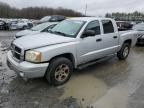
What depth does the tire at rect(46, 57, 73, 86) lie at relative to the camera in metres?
4.61

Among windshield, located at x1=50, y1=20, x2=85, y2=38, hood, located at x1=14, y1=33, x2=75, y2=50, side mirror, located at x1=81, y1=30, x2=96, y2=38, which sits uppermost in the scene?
windshield, located at x1=50, y1=20, x2=85, y2=38

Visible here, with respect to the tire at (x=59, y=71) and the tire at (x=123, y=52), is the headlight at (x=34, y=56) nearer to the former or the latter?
the tire at (x=59, y=71)

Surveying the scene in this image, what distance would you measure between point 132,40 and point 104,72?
8.66 feet

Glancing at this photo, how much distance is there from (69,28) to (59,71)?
4.91 feet

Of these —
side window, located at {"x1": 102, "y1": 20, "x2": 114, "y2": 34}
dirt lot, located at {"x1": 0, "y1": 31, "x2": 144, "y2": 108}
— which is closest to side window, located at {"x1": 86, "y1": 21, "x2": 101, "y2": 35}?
side window, located at {"x1": 102, "y1": 20, "x2": 114, "y2": 34}

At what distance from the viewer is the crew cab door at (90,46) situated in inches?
206

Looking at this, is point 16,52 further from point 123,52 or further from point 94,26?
point 123,52

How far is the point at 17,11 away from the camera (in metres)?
56.3

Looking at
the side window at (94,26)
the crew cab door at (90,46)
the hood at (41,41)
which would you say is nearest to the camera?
the hood at (41,41)

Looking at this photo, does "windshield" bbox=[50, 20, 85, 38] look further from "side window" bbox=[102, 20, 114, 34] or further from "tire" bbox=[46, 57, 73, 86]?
"side window" bbox=[102, 20, 114, 34]

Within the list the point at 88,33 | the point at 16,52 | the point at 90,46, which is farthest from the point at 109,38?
the point at 16,52

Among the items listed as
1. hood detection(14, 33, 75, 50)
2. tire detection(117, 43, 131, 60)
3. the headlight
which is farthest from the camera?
tire detection(117, 43, 131, 60)

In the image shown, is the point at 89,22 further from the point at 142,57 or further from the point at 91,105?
the point at 142,57

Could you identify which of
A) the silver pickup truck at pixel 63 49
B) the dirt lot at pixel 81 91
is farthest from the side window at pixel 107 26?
the dirt lot at pixel 81 91
